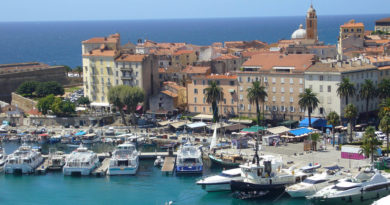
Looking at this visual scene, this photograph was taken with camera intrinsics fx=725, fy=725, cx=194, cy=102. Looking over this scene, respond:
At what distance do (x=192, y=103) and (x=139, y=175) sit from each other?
2782cm

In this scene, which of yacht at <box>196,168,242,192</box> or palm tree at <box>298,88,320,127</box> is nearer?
yacht at <box>196,168,242,192</box>

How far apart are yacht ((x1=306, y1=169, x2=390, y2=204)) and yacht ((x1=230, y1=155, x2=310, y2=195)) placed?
381 cm

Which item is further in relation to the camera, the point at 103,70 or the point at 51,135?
the point at 103,70

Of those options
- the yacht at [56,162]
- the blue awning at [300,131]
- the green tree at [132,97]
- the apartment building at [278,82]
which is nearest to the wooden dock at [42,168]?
the yacht at [56,162]

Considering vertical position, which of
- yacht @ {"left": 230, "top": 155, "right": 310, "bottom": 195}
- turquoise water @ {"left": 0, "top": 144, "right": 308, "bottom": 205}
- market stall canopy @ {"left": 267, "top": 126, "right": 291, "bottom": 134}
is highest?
market stall canopy @ {"left": 267, "top": 126, "right": 291, "bottom": 134}

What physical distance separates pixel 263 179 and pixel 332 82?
89.9 ft

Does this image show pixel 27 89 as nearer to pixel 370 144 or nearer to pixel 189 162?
pixel 189 162

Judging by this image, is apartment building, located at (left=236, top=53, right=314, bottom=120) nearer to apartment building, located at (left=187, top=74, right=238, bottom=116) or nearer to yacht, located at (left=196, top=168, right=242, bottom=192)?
apartment building, located at (left=187, top=74, right=238, bottom=116)

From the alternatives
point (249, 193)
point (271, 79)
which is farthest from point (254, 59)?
point (249, 193)

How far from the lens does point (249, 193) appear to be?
2598 inches

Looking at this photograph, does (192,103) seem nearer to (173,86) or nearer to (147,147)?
(173,86)

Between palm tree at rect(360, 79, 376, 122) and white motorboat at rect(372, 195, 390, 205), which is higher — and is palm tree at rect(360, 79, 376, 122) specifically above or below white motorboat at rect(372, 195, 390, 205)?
above

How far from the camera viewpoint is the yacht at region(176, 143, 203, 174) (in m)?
74.3

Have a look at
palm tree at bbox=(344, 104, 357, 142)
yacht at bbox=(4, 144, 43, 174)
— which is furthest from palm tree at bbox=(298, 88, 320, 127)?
yacht at bbox=(4, 144, 43, 174)
